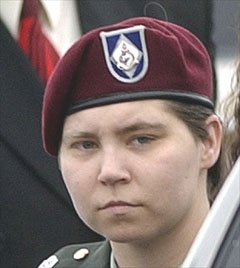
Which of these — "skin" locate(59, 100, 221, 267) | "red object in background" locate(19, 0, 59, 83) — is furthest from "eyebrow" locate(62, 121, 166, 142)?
"red object in background" locate(19, 0, 59, 83)

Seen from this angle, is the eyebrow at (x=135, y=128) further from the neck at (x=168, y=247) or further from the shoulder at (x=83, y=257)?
the shoulder at (x=83, y=257)

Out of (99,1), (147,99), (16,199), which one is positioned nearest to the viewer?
(147,99)

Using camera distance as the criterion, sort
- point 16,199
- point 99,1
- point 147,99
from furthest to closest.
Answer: point 99,1, point 16,199, point 147,99

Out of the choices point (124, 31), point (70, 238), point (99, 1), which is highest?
point (124, 31)

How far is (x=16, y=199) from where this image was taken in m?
4.43

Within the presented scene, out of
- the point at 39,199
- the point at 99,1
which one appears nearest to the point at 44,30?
the point at 99,1

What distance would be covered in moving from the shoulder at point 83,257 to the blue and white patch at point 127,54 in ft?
1.53

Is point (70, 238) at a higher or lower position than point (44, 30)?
lower

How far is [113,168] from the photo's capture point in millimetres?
2811

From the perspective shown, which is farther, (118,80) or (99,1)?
(99,1)

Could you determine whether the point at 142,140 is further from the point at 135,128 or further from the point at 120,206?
the point at 120,206

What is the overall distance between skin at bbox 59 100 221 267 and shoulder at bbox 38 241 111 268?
0.22 m

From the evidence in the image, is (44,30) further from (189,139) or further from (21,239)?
(189,139)

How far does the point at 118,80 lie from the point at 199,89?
18cm
